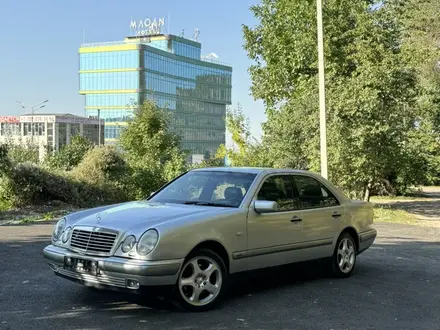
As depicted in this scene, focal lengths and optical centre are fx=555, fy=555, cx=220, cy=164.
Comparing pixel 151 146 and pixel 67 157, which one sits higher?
pixel 151 146

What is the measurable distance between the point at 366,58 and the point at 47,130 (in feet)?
323

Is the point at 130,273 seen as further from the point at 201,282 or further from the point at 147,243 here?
the point at 201,282

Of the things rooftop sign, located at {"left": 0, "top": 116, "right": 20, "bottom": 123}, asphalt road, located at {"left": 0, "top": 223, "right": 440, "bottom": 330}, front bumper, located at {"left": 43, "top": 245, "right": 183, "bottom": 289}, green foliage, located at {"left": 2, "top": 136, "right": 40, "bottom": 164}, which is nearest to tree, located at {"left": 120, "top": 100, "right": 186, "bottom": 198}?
green foliage, located at {"left": 2, "top": 136, "right": 40, "bottom": 164}

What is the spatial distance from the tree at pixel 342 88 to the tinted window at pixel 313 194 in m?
12.0

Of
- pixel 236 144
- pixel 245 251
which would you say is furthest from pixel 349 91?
pixel 245 251

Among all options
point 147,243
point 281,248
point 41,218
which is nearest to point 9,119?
point 41,218

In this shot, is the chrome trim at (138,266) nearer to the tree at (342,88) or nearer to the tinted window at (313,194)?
the tinted window at (313,194)

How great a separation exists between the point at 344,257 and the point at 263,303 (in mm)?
2265

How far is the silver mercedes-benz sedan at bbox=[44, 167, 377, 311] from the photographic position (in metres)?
5.64

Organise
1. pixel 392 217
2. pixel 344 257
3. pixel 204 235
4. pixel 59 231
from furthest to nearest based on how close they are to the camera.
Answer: pixel 392 217 < pixel 344 257 < pixel 59 231 < pixel 204 235

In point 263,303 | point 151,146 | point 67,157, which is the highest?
point 151,146

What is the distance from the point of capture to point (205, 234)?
19.8 feet

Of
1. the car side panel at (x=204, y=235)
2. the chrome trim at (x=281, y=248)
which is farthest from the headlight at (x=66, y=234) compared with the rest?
the chrome trim at (x=281, y=248)

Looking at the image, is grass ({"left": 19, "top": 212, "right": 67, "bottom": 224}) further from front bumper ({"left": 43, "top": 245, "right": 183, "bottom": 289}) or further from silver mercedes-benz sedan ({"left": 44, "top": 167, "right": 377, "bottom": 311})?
front bumper ({"left": 43, "top": 245, "right": 183, "bottom": 289})
